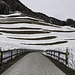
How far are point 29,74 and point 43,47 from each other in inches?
2276

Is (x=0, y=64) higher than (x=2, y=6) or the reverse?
the reverse

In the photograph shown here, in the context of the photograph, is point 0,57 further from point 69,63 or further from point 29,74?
point 69,63

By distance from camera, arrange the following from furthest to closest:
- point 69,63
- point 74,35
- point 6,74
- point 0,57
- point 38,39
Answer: point 74,35
point 38,39
point 69,63
point 0,57
point 6,74

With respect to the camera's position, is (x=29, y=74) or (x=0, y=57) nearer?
(x=29, y=74)

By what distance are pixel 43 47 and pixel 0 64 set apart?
5449cm

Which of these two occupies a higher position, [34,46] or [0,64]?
[0,64]

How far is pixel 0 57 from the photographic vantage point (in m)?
13.8

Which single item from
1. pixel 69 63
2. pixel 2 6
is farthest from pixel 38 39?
pixel 2 6

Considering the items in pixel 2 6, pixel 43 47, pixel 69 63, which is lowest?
pixel 43 47

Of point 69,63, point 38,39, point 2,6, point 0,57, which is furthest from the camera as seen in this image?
point 2,6

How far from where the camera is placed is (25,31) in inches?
3755

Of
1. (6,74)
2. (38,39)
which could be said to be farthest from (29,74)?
(38,39)

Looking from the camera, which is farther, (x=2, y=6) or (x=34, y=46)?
(x=2, y=6)

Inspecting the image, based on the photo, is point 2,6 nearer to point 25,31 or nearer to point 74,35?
point 25,31
